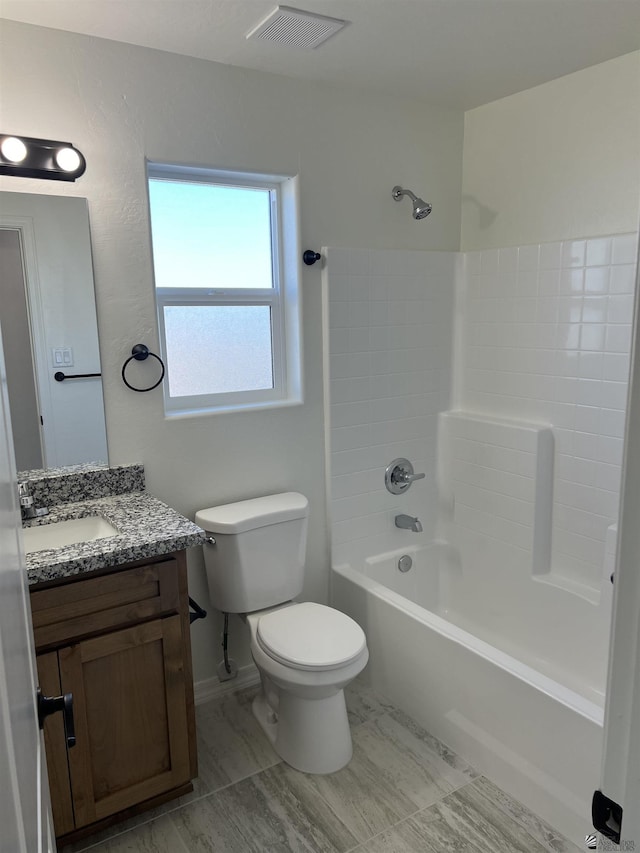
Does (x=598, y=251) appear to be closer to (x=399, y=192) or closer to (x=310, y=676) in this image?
(x=399, y=192)

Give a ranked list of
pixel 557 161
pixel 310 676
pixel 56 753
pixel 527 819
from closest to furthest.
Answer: pixel 56 753 → pixel 527 819 → pixel 310 676 → pixel 557 161

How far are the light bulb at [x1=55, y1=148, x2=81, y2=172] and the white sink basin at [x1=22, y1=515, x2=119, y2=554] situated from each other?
110 cm

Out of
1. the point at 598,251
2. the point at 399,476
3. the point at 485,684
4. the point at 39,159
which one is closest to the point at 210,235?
the point at 39,159

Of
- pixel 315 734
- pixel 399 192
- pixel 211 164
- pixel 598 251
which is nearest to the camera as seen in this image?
pixel 315 734

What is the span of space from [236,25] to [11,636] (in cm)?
192

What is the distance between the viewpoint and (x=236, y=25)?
1901 mm

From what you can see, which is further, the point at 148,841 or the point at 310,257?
the point at 310,257

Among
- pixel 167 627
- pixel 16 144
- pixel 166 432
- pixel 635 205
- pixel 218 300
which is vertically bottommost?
pixel 167 627

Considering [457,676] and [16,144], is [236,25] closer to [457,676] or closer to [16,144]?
[16,144]

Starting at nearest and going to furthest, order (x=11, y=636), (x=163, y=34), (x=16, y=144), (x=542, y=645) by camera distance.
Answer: (x=11, y=636), (x=16, y=144), (x=163, y=34), (x=542, y=645)

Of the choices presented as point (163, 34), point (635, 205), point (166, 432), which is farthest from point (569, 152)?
point (166, 432)

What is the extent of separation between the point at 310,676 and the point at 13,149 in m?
1.85

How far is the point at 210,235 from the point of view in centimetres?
245

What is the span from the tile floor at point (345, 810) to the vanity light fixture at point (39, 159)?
201cm
